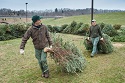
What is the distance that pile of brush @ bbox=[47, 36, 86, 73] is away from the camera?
6.96 meters

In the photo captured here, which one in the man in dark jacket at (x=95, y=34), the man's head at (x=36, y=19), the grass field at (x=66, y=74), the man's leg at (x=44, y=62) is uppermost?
the man's head at (x=36, y=19)

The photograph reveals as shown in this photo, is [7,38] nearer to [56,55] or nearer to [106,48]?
[106,48]

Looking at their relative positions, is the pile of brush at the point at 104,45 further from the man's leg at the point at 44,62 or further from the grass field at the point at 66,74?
the man's leg at the point at 44,62

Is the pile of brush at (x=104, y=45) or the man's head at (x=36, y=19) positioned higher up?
the man's head at (x=36, y=19)

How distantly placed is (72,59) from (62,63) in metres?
0.39

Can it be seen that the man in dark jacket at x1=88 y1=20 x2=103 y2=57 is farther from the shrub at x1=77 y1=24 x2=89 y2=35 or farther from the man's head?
the shrub at x1=77 y1=24 x2=89 y2=35

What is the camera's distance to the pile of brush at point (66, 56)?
696 centimetres

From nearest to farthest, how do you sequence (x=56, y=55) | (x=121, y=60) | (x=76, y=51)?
(x=56, y=55) < (x=76, y=51) < (x=121, y=60)

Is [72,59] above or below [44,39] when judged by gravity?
below

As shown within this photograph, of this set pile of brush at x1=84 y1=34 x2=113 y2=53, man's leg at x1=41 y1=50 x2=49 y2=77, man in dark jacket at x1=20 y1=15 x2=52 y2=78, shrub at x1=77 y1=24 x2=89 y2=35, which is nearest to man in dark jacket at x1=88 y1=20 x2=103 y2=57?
pile of brush at x1=84 y1=34 x2=113 y2=53

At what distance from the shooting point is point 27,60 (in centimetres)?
938

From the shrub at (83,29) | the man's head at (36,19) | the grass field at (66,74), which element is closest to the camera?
the man's head at (36,19)

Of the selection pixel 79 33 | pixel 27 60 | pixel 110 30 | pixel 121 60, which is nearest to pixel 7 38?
pixel 79 33

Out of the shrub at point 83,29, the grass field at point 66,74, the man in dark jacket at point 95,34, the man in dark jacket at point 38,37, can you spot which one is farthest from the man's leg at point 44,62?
the shrub at point 83,29
